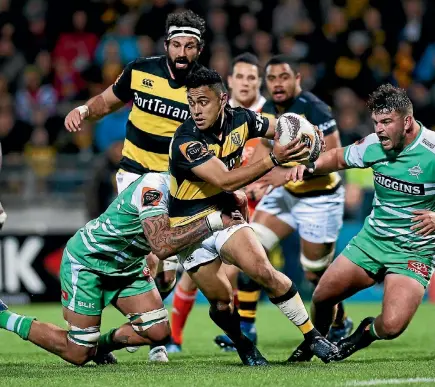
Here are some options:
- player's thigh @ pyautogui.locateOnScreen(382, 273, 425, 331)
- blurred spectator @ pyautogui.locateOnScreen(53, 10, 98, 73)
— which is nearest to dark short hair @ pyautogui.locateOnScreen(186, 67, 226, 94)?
player's thigh @ pyautogui.locateOnScreen(382, 273, 425, 331)

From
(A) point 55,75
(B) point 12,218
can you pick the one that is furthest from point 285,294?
(A) point 55,75

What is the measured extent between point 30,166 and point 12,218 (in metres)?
0.82

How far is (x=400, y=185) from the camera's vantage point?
25.1 feet

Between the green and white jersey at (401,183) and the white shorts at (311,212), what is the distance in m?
1.78

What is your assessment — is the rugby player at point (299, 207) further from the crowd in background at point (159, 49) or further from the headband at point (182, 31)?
the crowd in background at point (159, 49)

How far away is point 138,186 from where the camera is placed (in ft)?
24.2

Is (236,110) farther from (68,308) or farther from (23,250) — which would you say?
(23,250)

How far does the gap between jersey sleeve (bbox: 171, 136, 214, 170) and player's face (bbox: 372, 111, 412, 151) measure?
4.23ft

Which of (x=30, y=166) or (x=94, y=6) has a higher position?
(x=94, y=6)

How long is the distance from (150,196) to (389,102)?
72.9 inches

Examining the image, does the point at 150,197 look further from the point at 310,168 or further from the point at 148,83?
the point at 148,83

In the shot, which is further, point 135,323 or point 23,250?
point 23,250

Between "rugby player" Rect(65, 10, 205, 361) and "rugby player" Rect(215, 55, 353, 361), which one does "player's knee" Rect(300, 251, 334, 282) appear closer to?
"rugby player" Rect(215, 55, 353, 361)

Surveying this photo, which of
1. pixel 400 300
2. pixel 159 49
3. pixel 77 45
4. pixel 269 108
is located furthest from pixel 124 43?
pixel 400 300
